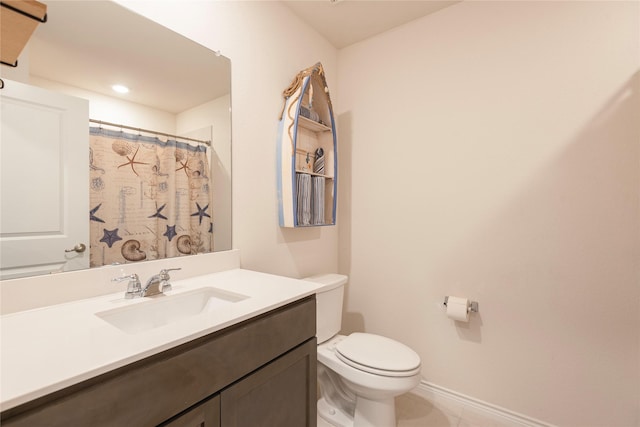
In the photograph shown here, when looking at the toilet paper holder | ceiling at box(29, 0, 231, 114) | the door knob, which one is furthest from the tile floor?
ceiling at box(29, 0, 231, 114)

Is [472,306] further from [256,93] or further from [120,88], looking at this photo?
[120,88]

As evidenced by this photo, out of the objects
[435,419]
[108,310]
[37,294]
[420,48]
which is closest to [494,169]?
[420,48]

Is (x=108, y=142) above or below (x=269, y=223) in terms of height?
above

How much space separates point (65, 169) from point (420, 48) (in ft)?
6.29

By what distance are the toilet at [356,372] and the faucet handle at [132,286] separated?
0.70 meters

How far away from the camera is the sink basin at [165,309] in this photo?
889 millimetres

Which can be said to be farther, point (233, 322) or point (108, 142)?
point (108, 142)

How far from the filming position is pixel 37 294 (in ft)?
2.85

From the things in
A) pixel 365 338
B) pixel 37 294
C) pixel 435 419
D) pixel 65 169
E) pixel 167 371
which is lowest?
pixel 435 419

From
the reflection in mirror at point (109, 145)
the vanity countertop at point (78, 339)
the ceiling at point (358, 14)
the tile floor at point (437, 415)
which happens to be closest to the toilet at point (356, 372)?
the tile floor at point (437, 415)

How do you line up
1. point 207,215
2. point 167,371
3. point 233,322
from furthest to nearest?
point 207,215 → point 233,322 → point 167,371

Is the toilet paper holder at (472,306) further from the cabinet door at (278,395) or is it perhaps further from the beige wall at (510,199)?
the cabinet door at (278,395)

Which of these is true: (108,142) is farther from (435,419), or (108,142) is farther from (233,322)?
(435,419)

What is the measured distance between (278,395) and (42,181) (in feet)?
3.20
